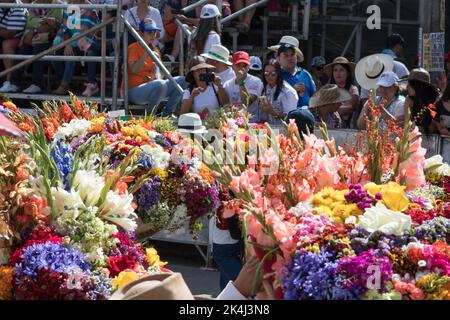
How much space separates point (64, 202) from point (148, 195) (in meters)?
1.39

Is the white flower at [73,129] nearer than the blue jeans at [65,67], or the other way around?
the white flower at [73,129]

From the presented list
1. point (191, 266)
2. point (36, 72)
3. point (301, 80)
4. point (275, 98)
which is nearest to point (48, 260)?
point (191, 266)

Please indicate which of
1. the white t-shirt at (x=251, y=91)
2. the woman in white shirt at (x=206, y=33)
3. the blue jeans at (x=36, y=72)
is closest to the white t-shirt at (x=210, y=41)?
the woman in white shirt at (x=206, y=33)

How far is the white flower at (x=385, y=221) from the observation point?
12.8 ft

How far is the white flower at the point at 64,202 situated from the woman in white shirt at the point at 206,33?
5411 millimetres

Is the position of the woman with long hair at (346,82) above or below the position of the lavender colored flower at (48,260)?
above

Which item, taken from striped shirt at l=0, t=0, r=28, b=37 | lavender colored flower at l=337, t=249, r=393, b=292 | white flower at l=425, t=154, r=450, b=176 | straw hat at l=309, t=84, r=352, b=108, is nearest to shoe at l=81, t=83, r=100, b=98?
striped shirt at l=0, t=0, r=28, b=37

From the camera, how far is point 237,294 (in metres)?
4.12

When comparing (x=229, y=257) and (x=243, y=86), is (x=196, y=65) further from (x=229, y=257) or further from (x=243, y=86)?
(x=229, y=257)

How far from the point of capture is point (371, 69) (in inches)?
365

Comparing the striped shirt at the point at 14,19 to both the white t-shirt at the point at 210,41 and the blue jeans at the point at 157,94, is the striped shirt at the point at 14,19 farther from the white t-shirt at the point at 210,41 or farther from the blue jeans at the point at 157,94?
the white t-shirt at the point at 210,41
